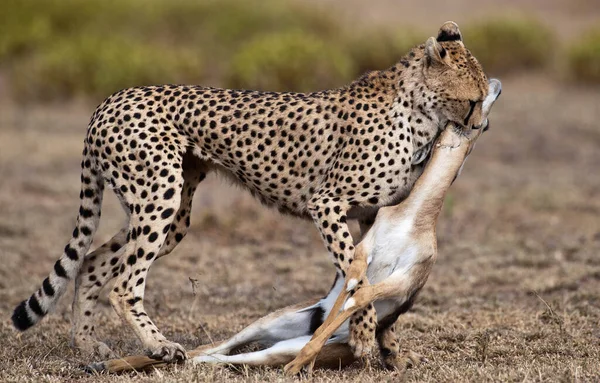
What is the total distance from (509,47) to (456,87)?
11.8m

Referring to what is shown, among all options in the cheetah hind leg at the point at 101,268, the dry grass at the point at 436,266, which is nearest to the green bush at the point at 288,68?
the dry grass at the point at 436,266

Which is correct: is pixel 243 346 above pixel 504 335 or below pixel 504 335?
above

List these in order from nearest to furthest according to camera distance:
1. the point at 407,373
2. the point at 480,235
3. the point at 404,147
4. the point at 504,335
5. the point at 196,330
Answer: the point at 407,373 < the point at 404,147 < the point at 504,335 < the point at 196,330 < the point at 480,235

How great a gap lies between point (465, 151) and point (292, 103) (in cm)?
85

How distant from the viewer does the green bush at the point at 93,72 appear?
1400 centimetres

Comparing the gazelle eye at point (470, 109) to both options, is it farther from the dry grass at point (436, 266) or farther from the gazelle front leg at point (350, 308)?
the dry grass at point (436, 266)

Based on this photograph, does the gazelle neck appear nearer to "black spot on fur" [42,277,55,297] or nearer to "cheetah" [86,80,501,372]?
"cheetah" [86,80,501,372]

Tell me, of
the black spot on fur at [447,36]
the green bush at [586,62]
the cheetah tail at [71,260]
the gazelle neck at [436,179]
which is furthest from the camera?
the green bush at [586,62]

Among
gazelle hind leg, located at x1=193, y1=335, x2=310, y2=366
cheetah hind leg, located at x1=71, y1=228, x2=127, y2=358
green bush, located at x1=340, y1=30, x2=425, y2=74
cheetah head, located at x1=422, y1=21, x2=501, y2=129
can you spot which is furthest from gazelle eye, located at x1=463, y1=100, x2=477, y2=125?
green bush, located at x1=340, y1=30, x2=425, y2=74

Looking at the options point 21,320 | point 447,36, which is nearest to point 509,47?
point 447,36

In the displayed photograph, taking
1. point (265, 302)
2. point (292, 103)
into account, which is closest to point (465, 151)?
point (292, 103)

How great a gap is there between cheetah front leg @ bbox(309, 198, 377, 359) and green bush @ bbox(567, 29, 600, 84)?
11.2 m

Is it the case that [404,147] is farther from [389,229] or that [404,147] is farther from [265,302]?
[265,302]

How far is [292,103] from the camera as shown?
4.73 m
